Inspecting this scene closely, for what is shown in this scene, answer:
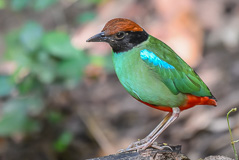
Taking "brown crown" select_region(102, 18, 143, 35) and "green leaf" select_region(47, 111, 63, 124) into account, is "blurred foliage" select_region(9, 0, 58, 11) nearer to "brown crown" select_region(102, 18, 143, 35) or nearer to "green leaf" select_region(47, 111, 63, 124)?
"green leaf" select_region(47, 111, 63, 124)

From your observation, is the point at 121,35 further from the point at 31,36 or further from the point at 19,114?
the point at 19,114

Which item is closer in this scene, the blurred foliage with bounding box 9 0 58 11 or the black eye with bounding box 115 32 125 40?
the black eye with bounding box 115 32 125 40

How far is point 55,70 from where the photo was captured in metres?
6.82

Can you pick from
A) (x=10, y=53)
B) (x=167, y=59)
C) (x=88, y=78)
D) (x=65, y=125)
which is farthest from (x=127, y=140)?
(x=167, y=59)

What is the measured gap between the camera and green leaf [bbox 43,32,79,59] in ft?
22.2

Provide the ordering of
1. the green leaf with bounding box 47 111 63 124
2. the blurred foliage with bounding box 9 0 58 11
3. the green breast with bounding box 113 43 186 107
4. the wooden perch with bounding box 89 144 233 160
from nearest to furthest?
the green breast with bounding box 113 43 186 107
the wooden perch with bounding box 89 144 233 160
the blurred foliage with bounding box 9 0 58 11
the green leaf with bounding box 47 111 63 124

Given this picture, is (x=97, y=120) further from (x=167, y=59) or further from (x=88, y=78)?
(x=167, y=59)

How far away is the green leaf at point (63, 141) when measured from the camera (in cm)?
773

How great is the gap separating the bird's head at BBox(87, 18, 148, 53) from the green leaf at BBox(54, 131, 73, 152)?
4118 mm

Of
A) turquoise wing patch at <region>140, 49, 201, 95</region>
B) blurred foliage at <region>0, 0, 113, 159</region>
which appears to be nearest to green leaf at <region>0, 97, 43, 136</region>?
blurred foliage at <region>0, 0, 113, 159</region>

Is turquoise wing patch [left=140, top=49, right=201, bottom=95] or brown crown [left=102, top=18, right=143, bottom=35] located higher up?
brown crown [left=102, top=18, right=143, bottom=35]

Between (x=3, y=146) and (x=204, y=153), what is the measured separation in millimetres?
3452

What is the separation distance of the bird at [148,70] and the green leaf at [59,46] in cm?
294

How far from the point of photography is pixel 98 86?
9.38 m
